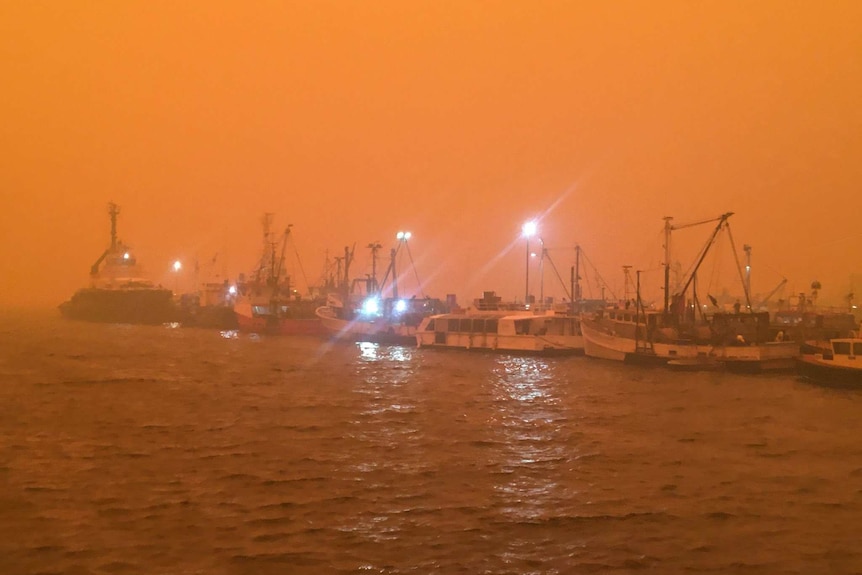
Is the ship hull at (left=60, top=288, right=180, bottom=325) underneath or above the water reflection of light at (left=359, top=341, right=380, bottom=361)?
above

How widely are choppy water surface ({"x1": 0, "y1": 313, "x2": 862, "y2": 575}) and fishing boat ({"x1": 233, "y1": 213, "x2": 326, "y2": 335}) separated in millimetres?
55339

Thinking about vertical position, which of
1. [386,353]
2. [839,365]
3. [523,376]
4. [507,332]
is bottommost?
[523,376]

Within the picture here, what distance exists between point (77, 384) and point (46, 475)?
73.4ft

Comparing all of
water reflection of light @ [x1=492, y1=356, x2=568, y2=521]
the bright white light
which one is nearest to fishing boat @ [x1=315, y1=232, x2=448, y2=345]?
the bright white light

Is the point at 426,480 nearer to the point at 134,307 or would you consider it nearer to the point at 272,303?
the point at 272,303

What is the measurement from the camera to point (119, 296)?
12269 centimetres

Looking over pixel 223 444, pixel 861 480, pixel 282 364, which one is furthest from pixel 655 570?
pixel 282 364

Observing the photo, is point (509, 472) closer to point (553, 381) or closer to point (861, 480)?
point (861, 480)

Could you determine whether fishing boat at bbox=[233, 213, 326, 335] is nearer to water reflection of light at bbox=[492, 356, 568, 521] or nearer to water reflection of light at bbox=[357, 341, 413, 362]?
water reflection of light at bbox=[357, 341, 413, 362]

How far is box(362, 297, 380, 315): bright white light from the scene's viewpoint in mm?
84938

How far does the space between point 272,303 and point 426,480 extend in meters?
81.8

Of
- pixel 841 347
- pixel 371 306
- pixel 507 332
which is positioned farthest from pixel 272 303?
pixel 841 347

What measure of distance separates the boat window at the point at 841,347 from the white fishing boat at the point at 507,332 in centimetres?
2150

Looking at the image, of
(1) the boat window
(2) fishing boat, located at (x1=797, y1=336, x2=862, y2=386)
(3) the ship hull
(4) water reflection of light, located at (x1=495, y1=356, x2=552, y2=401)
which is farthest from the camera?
(3) the ship hull
